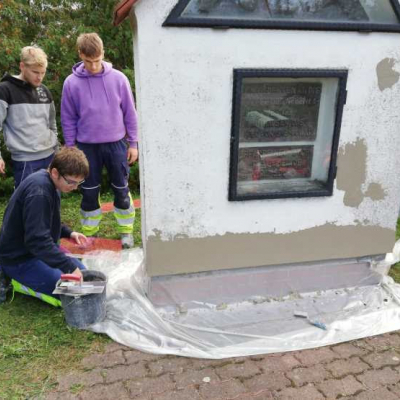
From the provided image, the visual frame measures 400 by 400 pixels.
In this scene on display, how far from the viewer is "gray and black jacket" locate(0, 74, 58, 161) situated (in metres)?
4.11

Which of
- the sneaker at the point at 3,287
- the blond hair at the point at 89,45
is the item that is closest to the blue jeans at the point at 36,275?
the sneaker at the point at 3,287

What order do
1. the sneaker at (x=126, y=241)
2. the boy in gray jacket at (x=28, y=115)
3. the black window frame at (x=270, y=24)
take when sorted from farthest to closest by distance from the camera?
the sneaker at (x=126, y=241), the boy in gray jacket at (x=28, y=115), the black window frame at (x=270, y=24)

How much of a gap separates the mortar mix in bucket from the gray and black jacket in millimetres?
1582

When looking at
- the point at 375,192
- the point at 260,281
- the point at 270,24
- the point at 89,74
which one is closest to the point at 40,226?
the point at 89,74

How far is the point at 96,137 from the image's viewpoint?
4.21 metres

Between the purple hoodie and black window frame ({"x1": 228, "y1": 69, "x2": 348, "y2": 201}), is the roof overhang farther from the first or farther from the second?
the purple hoodie

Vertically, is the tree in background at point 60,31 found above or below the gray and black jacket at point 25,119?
above

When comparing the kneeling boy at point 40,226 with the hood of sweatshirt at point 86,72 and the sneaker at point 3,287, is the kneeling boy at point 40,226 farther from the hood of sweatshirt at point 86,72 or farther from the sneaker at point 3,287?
the hood of sweatshirt at point 86,72

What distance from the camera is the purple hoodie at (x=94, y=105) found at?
4129 mm

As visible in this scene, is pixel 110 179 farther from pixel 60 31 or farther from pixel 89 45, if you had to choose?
pixel 60 31

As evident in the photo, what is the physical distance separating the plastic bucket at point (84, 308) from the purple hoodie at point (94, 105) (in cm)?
144

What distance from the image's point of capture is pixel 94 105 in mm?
4129

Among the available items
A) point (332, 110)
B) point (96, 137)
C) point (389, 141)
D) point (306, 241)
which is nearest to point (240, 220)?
point (306, 241)

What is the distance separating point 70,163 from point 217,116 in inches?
42.7
